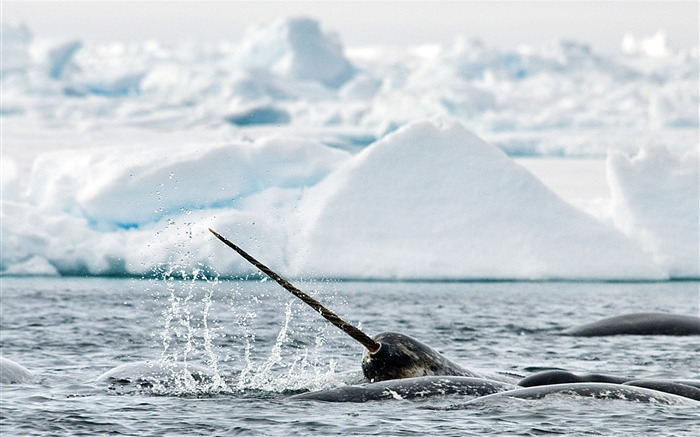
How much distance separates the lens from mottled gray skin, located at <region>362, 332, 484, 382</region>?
10266mm

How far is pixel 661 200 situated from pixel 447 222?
5093 millimetres

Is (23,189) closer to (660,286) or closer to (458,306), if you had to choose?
(458,306)

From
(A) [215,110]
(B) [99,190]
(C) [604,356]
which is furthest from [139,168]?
(A) [215,110]

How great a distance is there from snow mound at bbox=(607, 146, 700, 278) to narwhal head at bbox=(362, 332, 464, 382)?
1559cm

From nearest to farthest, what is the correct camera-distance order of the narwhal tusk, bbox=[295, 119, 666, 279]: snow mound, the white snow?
Answer: the narwhal tusk < the white snow < bbox=[295, 119, 666, 279]: snow mound

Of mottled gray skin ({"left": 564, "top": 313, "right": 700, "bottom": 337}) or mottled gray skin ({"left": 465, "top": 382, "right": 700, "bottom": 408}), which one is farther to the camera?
mottled gray skin ({"left": 564, "top": 313, "right": 700, "bottom": 337})

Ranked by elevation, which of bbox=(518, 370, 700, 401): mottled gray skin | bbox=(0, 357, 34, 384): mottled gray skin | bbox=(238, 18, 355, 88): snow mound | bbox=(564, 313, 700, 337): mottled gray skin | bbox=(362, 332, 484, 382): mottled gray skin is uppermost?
bbox=(238, 18, 355, 88): snow mound

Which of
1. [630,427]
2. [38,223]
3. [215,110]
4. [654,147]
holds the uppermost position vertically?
[215,110]

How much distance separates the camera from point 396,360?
404 inches

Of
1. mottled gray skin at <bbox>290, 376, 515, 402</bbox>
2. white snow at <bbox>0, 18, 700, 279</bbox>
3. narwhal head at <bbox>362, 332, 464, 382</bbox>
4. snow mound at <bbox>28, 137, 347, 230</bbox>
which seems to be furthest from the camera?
snow mound at <bbox>28, 137, 347, 230</bbox>

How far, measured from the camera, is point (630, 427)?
8.53m

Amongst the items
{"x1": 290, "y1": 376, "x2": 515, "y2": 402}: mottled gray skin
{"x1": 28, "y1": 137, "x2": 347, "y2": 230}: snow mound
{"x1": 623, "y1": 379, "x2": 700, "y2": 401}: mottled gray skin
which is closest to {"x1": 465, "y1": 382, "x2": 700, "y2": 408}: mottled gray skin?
{"x1": 623, "y1": 379, "x2": 700, "y2": 401}: mottled gray skin

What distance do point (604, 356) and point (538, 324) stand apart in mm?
3640

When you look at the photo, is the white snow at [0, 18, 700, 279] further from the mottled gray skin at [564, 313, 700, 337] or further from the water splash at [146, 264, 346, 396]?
the mottled gray skin at [564, 313, 700, 337]
